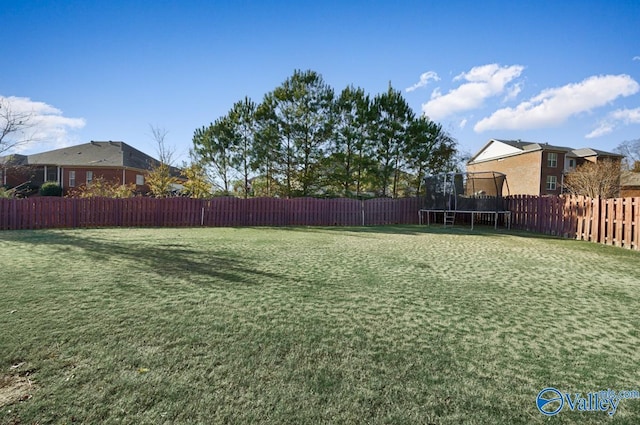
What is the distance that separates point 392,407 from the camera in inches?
74.6

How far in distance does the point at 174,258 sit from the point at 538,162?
1435 inches

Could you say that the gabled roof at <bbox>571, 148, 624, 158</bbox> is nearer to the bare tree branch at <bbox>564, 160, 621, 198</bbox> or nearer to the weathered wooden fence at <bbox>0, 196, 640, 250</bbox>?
the bare tree branch at <bbox>564, 160, 621, 198</bbox>

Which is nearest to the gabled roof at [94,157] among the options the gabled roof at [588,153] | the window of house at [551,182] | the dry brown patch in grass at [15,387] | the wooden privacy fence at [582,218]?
the wooden privacy fence at [582,218]

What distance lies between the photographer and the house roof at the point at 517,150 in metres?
32.7

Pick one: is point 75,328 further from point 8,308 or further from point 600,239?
point 600,239

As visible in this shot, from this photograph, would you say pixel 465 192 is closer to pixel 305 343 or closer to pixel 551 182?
pixel 305 343

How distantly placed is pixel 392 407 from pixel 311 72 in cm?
1912

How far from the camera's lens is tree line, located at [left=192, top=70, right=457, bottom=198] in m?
18.6

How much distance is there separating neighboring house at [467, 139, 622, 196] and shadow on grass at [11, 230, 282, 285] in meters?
34.9

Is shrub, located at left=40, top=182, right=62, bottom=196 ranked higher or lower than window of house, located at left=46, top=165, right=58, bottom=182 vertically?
lower

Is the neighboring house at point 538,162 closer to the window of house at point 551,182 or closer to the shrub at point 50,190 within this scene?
the window of house at point 551,182

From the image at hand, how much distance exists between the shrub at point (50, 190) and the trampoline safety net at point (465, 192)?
93.0 ft

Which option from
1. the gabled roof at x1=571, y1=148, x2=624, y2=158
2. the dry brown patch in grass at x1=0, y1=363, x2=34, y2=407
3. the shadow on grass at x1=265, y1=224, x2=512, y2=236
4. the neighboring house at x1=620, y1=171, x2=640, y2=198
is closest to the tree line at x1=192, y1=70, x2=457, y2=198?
the shadow on grass at x1=265, y1=224, x2=512, y2=236

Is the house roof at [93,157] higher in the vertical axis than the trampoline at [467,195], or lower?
higher
